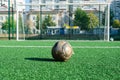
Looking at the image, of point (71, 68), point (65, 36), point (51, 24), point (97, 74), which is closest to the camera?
point (97, 74)

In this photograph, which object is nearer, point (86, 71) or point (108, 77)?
point (108, 77)

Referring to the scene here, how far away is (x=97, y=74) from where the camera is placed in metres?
5.34

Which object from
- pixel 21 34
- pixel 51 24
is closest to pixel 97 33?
pixel 21 34

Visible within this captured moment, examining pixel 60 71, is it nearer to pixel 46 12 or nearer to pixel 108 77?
pixel 108 77

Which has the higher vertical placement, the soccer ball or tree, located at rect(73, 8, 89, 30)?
tree, located at rect(73, 8, 89, 30)

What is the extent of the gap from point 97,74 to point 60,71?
0.76 m

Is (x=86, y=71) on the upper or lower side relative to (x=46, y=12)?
lower

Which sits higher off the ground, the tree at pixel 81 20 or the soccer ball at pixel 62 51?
the tree at pixel 81 20

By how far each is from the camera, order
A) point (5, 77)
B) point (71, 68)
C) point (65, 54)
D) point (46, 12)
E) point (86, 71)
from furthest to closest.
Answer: point (46, 12)
point (65, 54)
point (71, 68)
point (86, 71)
point (5, 77)

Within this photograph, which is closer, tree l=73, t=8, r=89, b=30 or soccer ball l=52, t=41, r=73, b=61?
soccer ball l=52, t=41, r=73, b=61

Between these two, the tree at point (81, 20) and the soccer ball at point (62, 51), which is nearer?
the soccer ball at point (62, 51)

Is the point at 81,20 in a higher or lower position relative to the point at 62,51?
higher

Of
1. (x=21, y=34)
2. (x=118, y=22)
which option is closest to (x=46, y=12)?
(x=21, y=34)

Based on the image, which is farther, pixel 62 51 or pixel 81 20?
pixel 81 20
